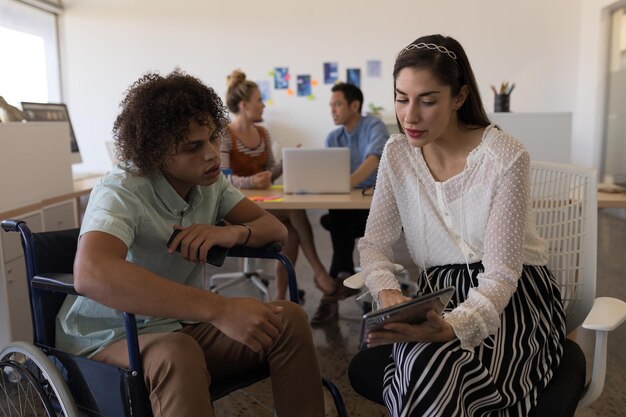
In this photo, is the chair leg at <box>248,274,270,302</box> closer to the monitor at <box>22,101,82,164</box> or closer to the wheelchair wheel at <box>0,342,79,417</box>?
the monitor at <box>22,101,82,164</box>

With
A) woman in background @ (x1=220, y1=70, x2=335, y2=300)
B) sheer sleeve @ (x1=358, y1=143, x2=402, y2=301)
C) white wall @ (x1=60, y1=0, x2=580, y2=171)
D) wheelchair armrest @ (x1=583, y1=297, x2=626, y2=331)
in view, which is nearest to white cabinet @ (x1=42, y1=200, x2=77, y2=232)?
woman in background @ (x1=220, y1=70, x2=335, y2=300)

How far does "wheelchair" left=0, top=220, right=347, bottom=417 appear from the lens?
119 centimetres

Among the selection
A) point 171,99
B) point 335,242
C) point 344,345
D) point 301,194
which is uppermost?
point 171,99

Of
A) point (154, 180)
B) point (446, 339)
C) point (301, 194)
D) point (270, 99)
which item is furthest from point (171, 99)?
point (270, 99)

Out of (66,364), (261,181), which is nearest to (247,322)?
(66,364)

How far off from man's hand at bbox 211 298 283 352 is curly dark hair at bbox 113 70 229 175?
0.40 metres

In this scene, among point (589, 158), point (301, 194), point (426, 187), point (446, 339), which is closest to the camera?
point (446, 339)

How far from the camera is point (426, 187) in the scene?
146 cm

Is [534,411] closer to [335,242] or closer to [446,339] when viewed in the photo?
[446,339]

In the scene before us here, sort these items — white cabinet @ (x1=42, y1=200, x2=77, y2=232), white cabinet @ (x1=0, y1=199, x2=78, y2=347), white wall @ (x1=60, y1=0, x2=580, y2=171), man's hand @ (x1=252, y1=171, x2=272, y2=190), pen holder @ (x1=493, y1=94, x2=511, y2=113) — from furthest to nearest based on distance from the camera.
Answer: white wall @ (x1=60, y1=0, x2=580, y2=171), pen holder @ (x1=493, y1=94, x2=511, y2=113), man's hand @ (x1=252, y1=171, x2=272, y2=190), white cabinet @ (x1=42, y1=200, x2=77, y2=232), white cabinet @ (x1=0, y1=199, x2=78, y2=347)

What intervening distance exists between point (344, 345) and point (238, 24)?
4.47 meters

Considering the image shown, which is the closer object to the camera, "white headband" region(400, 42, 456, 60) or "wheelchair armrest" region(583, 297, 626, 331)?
"wheelchair armrest" region(583, 297, 626, 331)

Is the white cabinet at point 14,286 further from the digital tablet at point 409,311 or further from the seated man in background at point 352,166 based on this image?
the digital tablet at point 409,311

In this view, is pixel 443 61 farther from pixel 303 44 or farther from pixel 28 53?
pixel 28 53
